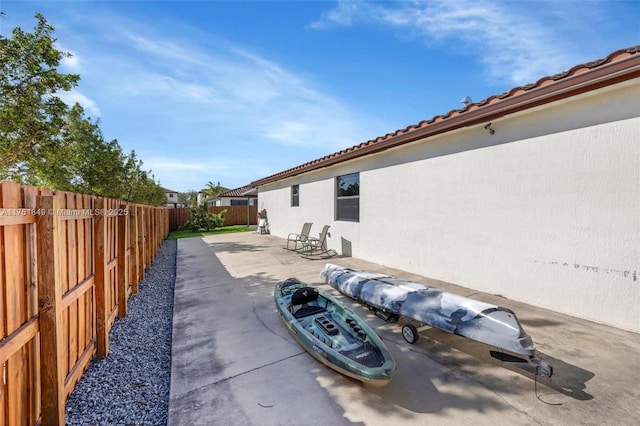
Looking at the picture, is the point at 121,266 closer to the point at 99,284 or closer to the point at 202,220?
the point at 99,284

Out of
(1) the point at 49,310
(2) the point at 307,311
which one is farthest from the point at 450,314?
(1) the point at 49,310

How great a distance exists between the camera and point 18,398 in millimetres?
1626

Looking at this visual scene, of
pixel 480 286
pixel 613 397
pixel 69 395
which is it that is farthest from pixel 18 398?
pixel 480 286

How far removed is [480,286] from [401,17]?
633cm

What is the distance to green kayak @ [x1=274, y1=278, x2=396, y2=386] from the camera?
2.27 meters

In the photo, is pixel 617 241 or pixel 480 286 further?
pixel 480 286

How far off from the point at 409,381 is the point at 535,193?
12.0 ft

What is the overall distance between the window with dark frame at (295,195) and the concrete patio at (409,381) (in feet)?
28.3

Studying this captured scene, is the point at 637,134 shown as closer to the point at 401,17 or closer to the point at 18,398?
the point at 401,17

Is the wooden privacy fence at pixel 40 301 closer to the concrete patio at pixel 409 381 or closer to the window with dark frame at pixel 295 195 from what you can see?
the concrete patio at pixel 409 381

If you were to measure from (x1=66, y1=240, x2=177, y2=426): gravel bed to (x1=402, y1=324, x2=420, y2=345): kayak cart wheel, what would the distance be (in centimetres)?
257

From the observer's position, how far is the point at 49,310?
180 centimetres

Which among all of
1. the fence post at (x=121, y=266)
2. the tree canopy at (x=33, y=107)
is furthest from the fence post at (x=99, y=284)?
the tree canopy at (x=33, y=107)

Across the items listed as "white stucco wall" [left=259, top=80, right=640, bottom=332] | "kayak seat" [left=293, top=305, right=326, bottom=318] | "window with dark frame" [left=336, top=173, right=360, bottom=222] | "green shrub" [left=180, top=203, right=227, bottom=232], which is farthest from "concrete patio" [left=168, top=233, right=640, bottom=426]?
"green shrub" [left=180, top=203, right=227, bottom=232]
